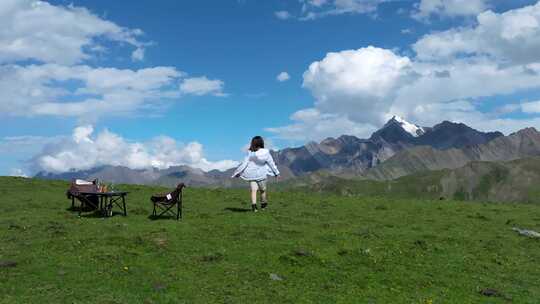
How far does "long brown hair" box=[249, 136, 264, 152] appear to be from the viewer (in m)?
29.8

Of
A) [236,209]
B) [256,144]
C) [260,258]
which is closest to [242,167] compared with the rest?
[256,144]

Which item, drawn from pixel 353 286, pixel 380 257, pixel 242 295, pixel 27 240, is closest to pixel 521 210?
pixel 380 257

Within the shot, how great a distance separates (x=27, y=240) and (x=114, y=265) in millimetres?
6009

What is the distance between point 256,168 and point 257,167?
3.9 inches


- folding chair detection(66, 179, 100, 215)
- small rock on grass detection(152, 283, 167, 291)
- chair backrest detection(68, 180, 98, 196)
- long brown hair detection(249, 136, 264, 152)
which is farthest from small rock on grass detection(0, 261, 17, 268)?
long brown hair detection(249, 136, 264, 152)

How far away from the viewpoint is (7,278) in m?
15.9

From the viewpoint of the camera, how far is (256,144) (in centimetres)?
2981

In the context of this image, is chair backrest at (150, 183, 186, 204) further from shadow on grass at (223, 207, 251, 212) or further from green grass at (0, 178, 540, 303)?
shadow on grass at (223, 207, 251, 212)

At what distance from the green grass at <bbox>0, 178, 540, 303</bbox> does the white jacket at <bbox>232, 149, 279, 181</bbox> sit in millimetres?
2180

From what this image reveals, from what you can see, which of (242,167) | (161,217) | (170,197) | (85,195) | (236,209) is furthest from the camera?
(236,209)

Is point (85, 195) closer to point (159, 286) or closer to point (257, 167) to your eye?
point (257, 167)

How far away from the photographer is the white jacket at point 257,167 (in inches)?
1156

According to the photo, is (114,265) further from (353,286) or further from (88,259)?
(353,286)

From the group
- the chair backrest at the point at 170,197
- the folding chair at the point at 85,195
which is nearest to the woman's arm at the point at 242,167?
the chair backrest at the point at 170,197
